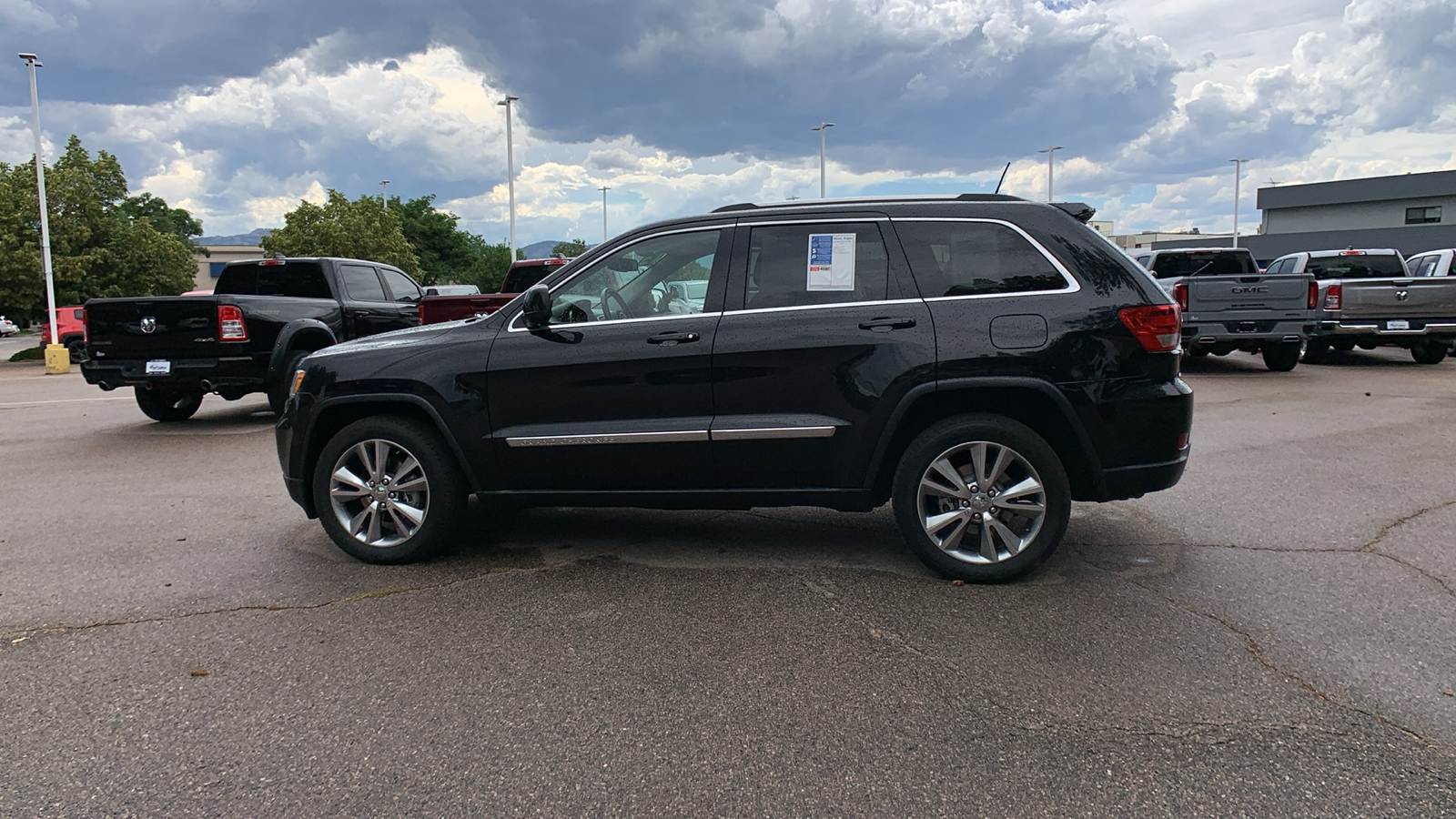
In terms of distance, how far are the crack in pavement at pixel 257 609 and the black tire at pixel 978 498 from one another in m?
1.93

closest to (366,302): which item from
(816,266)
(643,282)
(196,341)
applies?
(196,341)

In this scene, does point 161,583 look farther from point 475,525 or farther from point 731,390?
point 731,390

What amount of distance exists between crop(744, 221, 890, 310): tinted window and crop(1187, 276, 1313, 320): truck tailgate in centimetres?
1064

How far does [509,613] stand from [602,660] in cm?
73

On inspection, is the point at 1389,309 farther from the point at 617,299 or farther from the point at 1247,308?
the point at 617,299

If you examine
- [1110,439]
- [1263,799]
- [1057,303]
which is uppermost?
[1057,303]

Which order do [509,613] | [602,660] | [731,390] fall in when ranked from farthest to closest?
1. [731,390]
2. [509,613]
3. [602,660]

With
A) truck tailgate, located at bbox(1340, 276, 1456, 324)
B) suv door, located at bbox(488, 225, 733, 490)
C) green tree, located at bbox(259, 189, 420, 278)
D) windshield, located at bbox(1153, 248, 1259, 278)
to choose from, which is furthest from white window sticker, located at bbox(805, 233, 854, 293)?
green tree, located at bbox(259, 189, 420, 278)

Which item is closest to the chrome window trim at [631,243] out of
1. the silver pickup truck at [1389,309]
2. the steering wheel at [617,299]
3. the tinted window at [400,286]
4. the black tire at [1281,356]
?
the steering wheel at [617,299]

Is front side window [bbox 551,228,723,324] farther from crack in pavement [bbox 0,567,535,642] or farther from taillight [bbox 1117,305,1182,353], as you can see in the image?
taillight [bbox 1117,305,1182,353]

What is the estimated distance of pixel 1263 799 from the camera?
8.74ft

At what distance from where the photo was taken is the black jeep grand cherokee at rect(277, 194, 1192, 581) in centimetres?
439

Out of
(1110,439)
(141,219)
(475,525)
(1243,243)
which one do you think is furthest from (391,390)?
(1243,243)

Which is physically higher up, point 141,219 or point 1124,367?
point 141,219
